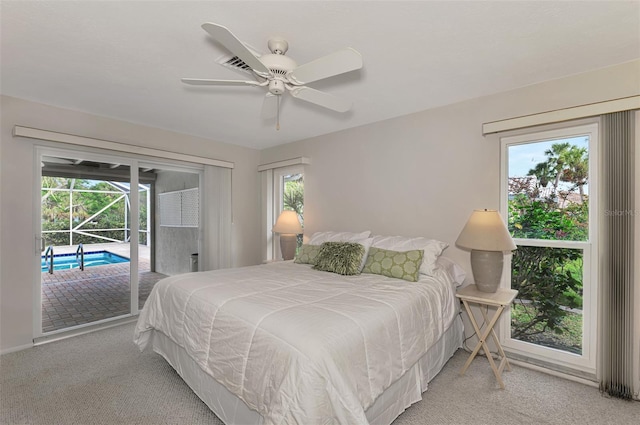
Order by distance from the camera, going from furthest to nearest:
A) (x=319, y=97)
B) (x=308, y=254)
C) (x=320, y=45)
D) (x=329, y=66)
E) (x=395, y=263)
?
(x=308, y=254) → (x=395, y=263) → (x=319, y=97) → (x=320, y=45) → (x=329, y=66)

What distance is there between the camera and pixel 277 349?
54.3 inches

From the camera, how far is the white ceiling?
1.57m

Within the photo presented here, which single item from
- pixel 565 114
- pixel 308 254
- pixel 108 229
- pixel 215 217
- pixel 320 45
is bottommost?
pixel 308 254

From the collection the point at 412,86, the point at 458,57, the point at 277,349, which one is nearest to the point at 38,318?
the point at 277,349

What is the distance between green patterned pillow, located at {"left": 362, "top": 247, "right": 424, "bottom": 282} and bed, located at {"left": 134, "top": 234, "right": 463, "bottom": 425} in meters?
0.09

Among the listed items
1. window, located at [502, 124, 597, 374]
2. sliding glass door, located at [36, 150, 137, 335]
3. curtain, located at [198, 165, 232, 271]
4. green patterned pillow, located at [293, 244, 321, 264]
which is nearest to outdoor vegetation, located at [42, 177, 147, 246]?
sliding glass door, located at [36, 150, 137, 335]

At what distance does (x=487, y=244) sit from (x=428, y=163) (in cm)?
113

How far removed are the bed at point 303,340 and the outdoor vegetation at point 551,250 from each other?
0.68m

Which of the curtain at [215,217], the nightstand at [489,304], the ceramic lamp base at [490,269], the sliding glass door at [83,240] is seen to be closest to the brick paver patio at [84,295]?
the sliding glass door at [83,240]

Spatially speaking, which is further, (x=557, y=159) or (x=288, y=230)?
(x=288, y=230)

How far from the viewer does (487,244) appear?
7.40 feet

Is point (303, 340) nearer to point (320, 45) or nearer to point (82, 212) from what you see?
point (320, 45)

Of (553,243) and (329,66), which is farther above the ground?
(329,66)

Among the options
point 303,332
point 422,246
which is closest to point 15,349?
point 303,332
